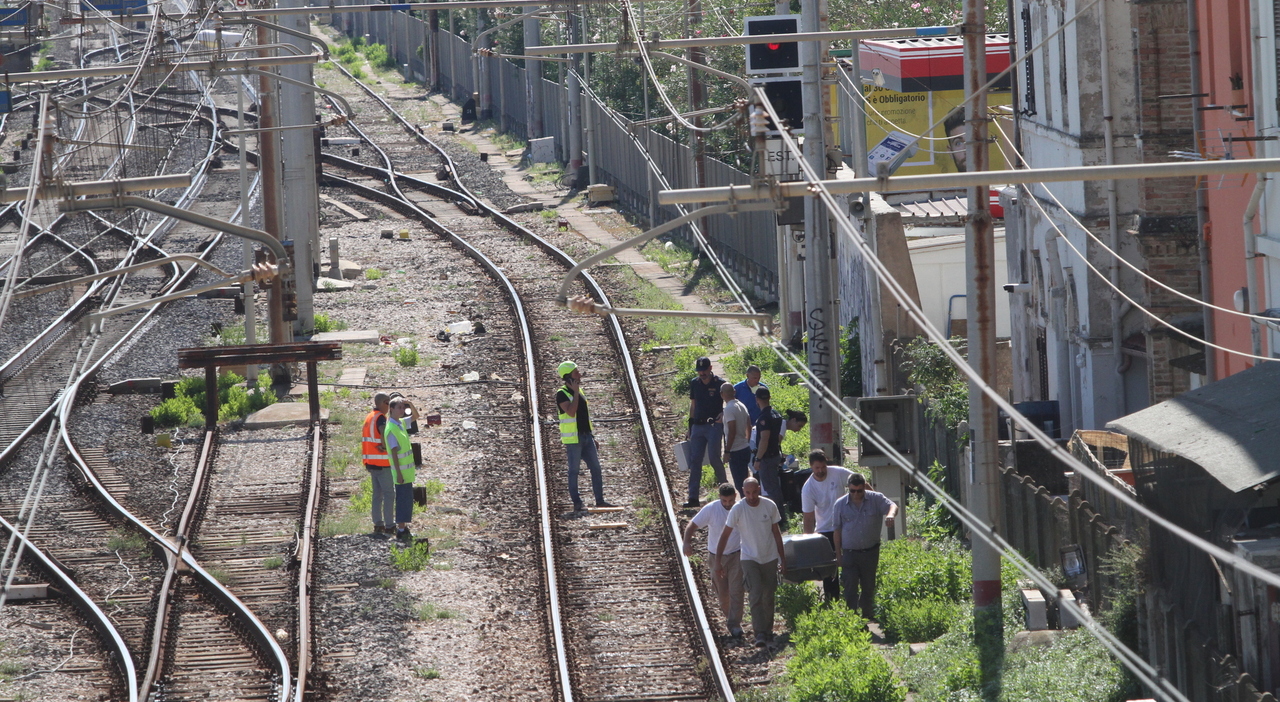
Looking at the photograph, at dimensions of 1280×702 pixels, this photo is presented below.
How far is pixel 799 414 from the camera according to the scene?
54.2ft

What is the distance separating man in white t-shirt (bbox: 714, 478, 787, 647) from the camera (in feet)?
40.6

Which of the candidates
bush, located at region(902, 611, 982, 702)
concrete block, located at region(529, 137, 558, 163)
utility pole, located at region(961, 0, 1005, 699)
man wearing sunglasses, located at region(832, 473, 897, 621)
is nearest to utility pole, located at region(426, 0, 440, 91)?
concrete block, located at region(529, 137, 558, 163)

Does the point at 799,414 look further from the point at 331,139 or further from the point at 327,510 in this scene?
the point at 331,139

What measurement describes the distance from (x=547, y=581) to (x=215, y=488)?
17.0ft

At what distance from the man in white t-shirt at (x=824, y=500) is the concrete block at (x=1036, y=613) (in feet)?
6.49

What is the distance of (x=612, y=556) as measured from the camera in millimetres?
14992

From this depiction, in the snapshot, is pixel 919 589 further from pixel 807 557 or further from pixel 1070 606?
pixel 1070 606

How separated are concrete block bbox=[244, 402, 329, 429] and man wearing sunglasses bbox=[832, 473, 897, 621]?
32.3 feet

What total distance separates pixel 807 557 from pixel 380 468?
4.91m

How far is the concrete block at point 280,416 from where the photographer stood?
20.3 meters

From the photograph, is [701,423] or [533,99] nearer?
[701,423]

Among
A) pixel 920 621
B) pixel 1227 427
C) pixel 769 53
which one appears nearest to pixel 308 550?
pixel 920 621

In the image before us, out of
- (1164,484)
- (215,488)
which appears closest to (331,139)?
(215,488)

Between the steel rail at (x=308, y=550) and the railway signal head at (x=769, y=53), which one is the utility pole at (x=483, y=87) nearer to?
the railway signal head at (x=769, y=53)
